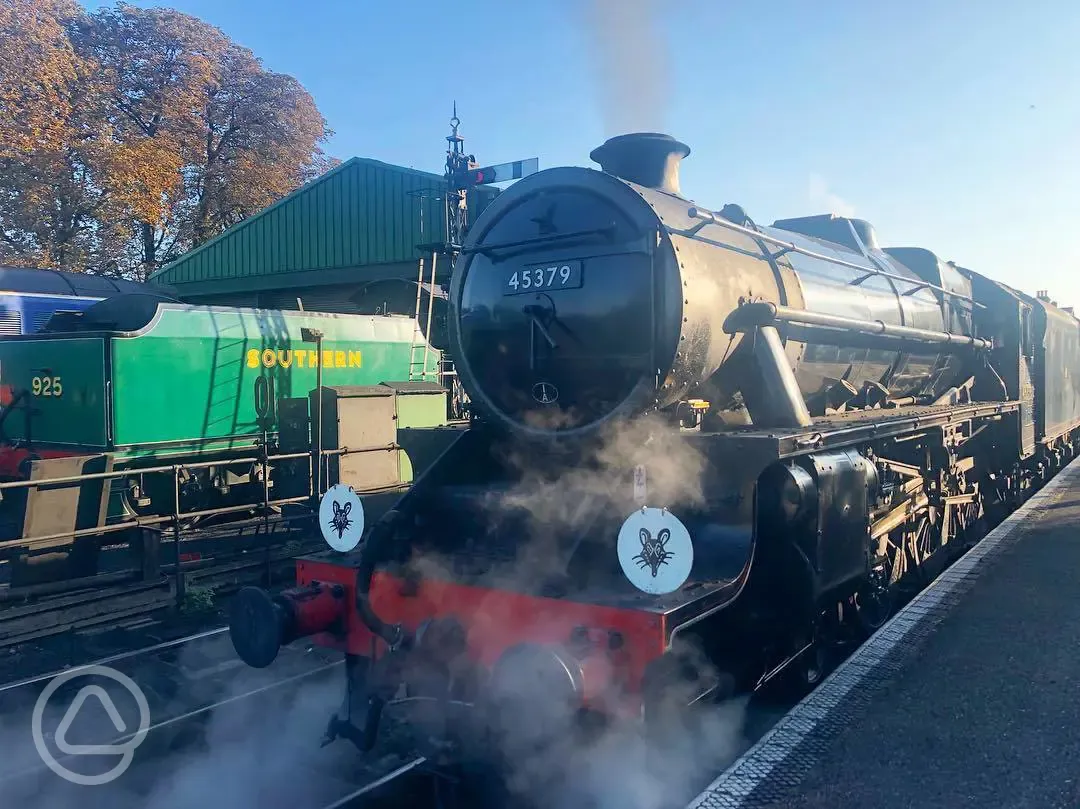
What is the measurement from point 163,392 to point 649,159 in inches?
248

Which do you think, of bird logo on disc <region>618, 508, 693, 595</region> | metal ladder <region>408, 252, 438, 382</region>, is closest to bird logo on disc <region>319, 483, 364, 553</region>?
bird logo on disc <region>618, 508, 693, 595</region>

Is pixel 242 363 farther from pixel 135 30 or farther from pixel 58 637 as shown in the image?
pixel 135 30

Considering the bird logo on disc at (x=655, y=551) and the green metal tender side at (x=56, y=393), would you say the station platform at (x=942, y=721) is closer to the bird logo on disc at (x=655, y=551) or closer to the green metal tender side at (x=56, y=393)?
the bird logo on disc at (x=655, y=551)

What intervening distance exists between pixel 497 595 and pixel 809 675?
2254 millimetres

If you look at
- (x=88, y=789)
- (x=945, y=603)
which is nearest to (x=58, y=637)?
(x=88, y=789)

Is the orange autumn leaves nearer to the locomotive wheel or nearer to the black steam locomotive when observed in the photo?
the black steam locomotive

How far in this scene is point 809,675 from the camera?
4.66m

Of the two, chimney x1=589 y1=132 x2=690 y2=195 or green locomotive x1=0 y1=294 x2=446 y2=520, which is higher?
chimney x1=589 y1=132 x2=690 y2=195

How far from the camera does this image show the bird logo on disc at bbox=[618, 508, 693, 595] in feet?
10.2

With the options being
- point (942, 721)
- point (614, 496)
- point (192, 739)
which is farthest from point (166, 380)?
point (942, 721)

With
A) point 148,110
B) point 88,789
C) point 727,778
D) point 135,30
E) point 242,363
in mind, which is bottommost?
point 88,789

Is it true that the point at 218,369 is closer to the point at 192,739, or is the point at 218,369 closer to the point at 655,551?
the point at 192,739

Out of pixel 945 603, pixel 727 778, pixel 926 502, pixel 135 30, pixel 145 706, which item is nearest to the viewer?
pixel 727 778

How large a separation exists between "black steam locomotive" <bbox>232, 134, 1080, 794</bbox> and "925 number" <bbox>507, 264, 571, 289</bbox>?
13 mm
